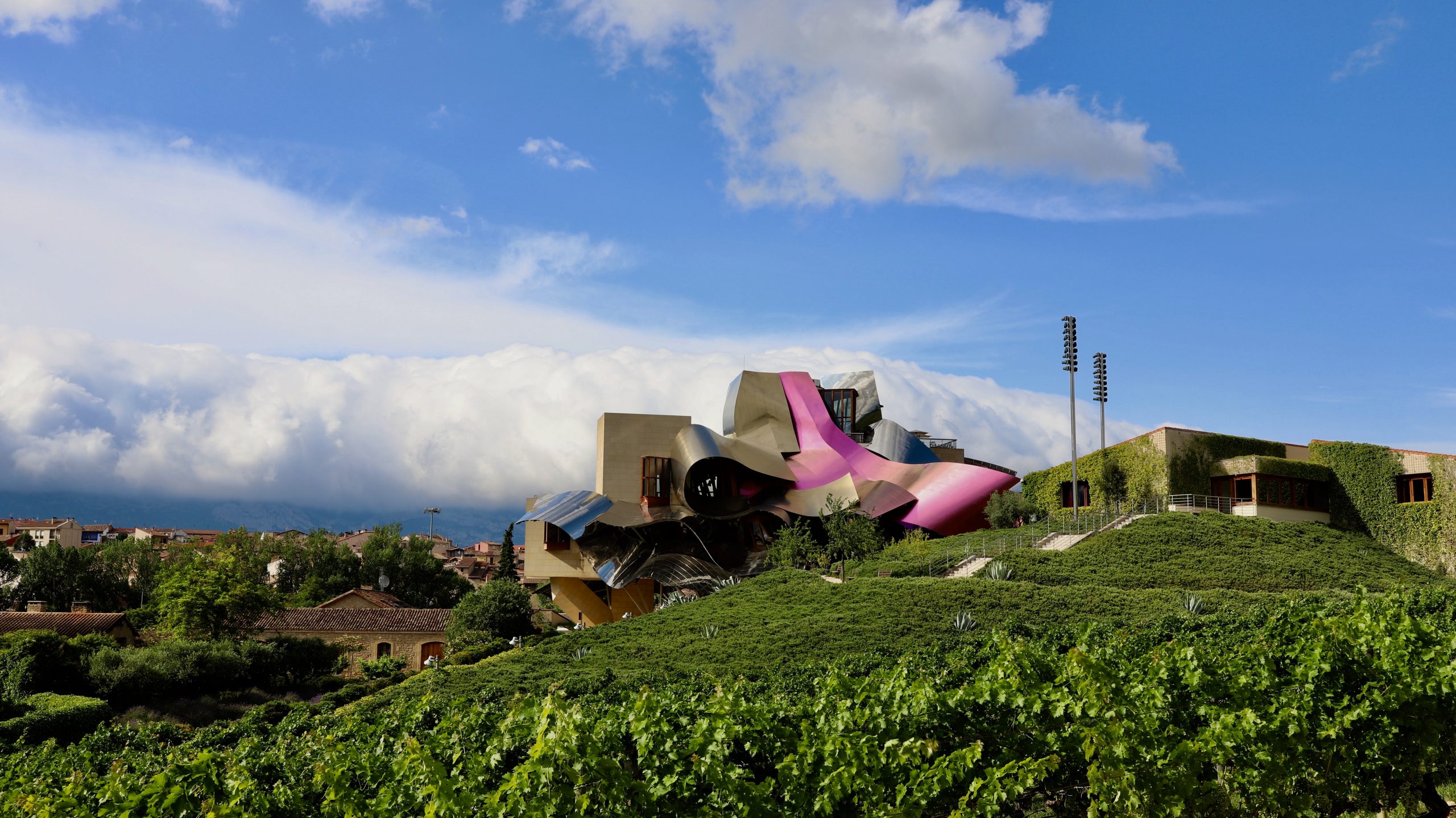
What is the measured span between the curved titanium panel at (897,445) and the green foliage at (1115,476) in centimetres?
545

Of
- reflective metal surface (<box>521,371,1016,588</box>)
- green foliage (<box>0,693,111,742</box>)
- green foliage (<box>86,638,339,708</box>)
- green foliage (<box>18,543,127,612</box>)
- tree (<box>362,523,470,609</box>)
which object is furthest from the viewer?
tree (<box>362,523,470,609</box>)

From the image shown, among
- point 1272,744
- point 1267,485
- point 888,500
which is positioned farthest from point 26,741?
point 1267,485

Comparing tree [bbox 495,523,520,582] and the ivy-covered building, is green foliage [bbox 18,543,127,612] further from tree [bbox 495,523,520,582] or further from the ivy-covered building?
the ivy-covered building

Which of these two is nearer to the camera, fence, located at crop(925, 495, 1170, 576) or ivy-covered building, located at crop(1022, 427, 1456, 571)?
fence, located at crop(925, 495, 1170, 576)

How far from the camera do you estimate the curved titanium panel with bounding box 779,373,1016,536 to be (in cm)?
4391

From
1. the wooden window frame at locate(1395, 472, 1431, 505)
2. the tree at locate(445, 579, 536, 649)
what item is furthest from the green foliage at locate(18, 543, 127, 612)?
the wooden window frame at locate(1395, 472, 1431, 505)

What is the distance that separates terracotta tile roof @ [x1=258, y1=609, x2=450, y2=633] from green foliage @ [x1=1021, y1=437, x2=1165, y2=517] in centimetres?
2972

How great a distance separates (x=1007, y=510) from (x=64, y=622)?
40.9m

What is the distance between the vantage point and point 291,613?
160 ft

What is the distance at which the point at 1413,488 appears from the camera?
121 feet

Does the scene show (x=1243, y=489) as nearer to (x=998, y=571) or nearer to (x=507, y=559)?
(x=998, y=571)

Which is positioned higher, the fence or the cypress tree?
the fence

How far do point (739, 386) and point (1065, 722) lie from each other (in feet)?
133

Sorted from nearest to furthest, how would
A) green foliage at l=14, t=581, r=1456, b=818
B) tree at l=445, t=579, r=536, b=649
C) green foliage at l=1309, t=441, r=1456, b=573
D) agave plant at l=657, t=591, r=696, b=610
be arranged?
green foliage at l=14, t=581, r=1456, b=818, agave plant at l=657, t=591, r=696, b=610, green foliage at l=1309, t=441, r=1456, b=573, tree at l=445, t=579, r=536, b=649
